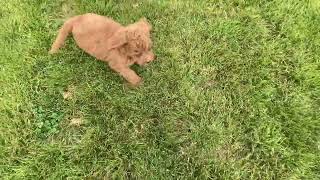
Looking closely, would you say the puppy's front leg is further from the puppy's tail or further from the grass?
the puppy's tail

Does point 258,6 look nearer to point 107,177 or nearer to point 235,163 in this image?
point 235,163

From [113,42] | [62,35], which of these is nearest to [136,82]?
[113,42]

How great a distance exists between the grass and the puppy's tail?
3.8 inches

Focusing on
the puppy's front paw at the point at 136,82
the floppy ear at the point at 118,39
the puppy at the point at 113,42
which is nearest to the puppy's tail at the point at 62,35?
the puppy at the point at 113,42

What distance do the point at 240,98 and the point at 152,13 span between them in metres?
1.20

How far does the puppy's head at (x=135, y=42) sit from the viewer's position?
12.5ft

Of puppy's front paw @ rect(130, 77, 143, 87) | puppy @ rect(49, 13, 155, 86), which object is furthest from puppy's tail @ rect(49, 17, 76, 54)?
puppy's front paw @ rect(130, 77, 143, 87)

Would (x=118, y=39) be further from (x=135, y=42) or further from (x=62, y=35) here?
(x=62, y=35)

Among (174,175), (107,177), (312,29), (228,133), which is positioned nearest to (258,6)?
(312,29)

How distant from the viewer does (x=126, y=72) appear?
408cm

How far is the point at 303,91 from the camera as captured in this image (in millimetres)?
4285

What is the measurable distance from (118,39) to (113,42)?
0.05 meters

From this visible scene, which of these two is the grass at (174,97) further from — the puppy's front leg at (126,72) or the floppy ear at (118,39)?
the floppy ear at (118,39)

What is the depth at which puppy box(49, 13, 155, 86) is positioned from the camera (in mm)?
3855
